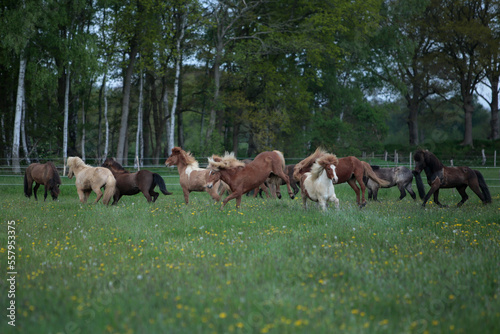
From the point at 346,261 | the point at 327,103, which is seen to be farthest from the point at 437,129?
the point at 346,261

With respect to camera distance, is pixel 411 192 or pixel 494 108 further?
pixel 494 108

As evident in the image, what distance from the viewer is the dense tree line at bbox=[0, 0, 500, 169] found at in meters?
29.0

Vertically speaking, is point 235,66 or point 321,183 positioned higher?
point 235,66

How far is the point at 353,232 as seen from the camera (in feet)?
28.2

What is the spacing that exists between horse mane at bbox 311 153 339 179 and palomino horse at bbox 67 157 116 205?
243 inches

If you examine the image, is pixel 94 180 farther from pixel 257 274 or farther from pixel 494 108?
pixel 494 108

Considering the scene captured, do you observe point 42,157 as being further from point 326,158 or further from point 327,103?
point 327,103

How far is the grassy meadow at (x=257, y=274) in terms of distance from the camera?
428 centimetres

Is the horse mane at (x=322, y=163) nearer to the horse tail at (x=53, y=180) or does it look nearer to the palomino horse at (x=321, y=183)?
the palomino horse at (x=321, y=183)

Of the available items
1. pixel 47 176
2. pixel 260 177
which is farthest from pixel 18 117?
pixel 260 177

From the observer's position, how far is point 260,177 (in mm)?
11961

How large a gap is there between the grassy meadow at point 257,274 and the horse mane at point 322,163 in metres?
1.45

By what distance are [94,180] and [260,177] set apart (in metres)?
5.46

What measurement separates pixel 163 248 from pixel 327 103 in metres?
45.2
